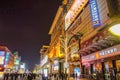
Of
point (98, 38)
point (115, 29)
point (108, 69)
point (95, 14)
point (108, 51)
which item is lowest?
point (108, 69)

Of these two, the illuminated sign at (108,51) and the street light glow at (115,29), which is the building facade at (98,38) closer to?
the illuminated sign at (108,51)

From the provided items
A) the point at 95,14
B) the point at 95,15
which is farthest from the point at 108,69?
the point at 95,14

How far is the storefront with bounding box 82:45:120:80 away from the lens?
59.0ft

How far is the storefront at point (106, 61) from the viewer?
17970 millimetres

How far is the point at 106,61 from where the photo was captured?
65.7 ft

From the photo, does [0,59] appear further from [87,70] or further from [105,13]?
[105,13]

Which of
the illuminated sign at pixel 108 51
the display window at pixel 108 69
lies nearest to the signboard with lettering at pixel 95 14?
the illuminated sign at pixel 108 51

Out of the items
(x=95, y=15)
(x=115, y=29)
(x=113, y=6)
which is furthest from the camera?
(x=95, y=15)

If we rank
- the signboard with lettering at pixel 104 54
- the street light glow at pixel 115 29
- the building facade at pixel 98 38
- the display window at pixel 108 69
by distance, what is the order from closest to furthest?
the street light glow at pixel 115 29
the signboard with lettering at pixel 104 54
the building facade at pixel 98 38
the display window at pixel 108 69

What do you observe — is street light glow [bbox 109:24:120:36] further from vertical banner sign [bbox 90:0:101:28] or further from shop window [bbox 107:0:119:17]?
vertical banner sign [bbox 90:0:101:28]

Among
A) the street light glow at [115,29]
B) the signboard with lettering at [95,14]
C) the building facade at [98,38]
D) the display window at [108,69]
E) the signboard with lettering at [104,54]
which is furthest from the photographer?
the signboard with lettering at [95,14]

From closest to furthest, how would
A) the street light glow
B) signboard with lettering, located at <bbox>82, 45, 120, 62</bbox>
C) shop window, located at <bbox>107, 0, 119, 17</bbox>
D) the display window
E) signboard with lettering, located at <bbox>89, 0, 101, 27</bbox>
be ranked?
the street light glow < signboard with lettering, located at <bbox>82, 45, 120, 62</bbox> < shop window, located at <bbox>107, 0, 119, 17</bbox> < the display window < signboard with lettering, located at <bbox>89, 0, 101, 27</bbox>

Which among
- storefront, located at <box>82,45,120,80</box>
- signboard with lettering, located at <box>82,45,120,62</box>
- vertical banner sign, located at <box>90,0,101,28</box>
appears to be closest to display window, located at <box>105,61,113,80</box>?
storefront, located at <box>82,45,120,80</box>

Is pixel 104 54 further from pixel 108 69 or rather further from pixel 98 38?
pixel 98 38
